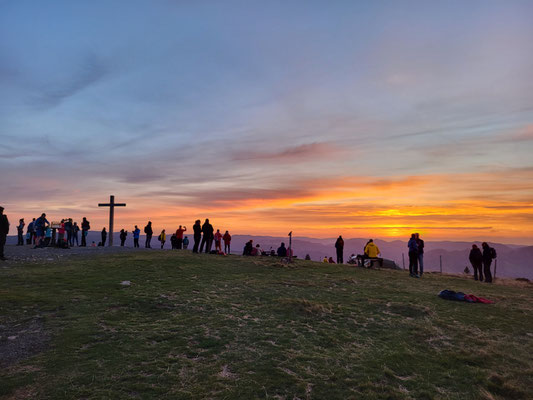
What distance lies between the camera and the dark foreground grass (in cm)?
591

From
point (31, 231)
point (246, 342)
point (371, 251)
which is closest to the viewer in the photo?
point (246, 342)

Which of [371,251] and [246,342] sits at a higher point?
[371,251]

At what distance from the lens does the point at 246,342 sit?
26.3ft

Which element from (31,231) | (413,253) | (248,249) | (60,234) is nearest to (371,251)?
(413,253)

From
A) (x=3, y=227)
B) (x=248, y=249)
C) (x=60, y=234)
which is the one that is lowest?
(x=248, y=249)

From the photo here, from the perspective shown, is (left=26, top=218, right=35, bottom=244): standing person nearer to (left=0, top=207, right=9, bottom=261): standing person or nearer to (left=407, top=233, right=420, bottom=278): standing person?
(left=0, top=207, right=9, bottom=261): standing person

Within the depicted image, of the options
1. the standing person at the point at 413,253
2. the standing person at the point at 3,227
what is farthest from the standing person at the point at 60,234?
the standing person at the point at 413,253

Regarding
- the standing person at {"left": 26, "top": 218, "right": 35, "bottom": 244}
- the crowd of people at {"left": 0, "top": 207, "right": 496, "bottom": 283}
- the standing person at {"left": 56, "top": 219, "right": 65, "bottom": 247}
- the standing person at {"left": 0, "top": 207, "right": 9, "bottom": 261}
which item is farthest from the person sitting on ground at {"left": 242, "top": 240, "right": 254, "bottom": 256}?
the standing person at {"left": 26, "top": 218, "right": 35, "bottom": 244}

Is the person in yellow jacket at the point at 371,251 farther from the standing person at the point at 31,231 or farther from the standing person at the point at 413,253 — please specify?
the standing person at the point at 31,231

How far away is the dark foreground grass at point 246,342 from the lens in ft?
19.4

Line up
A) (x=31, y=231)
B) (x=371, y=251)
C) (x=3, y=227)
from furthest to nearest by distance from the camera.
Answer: (x=31, y=231), (x=371, y=251), (x=3, y=227)

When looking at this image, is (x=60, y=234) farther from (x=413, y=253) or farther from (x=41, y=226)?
(x=413, y=253)

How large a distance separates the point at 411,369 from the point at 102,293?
399 inches

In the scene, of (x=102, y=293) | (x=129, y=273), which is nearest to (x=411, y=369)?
(x=102, y=293)
